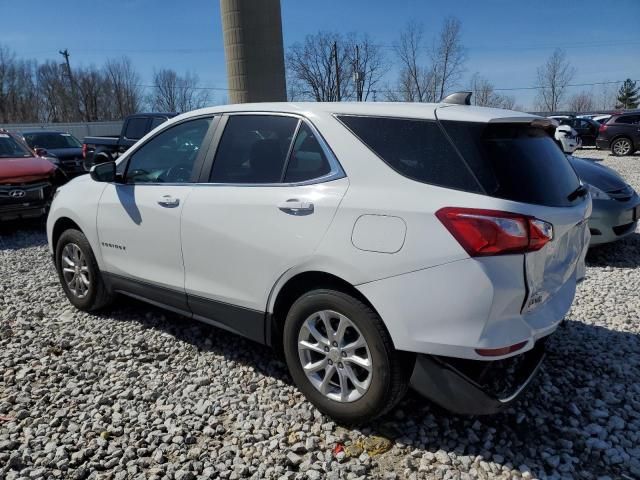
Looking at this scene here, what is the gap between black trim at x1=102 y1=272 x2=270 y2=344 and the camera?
3023mm

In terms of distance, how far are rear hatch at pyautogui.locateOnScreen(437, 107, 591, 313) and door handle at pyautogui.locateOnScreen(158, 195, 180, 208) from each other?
183 cm

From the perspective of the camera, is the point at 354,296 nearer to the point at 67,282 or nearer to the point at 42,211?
the point at 67,282

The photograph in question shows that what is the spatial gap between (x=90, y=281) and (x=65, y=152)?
409 inches

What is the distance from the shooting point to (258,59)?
1445 centimetres

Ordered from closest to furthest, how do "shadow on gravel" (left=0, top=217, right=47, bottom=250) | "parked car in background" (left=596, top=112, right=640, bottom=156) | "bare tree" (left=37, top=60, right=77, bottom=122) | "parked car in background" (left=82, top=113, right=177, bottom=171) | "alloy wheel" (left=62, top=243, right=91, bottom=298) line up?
"alloy wheel" (left=62, top=243, right=91, bottom=298) → "shadow on gravel" (left=0, top=217, right=47, bottom=250) → "parked car in background" (left=82, top=113, right=177, bottom=171) → "parked car in background" (left=596, top=112, right=640, bottom=156) → "bare tree" (left=37, top=60, right=77, bottom=122)

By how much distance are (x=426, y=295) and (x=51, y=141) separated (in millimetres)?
14465

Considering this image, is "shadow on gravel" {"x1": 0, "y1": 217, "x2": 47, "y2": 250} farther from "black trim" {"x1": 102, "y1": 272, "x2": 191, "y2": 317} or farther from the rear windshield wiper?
the rear windshield wiper

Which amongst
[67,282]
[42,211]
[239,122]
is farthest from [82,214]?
[42,211]

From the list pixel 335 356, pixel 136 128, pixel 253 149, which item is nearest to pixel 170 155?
pixel 253 149

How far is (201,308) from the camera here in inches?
131

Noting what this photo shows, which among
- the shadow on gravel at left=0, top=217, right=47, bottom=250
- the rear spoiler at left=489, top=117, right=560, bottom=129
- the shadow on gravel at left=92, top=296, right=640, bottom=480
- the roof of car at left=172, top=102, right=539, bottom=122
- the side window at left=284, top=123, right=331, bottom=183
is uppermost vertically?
the roof of car at left=172, top=102, right=539, bottom=122

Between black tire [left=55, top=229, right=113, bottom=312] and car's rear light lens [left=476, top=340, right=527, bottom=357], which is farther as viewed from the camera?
black tire [left=55, top=229, right=113, bottom=312]

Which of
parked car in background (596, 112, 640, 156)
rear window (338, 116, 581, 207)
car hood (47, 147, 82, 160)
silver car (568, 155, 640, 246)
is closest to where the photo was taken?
rear window (338, 116, 581, 207)

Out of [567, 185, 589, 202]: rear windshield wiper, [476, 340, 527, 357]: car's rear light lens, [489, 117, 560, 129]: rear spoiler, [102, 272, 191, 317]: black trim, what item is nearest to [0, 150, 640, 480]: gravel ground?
[102, 272, 191, 317]: black trim
